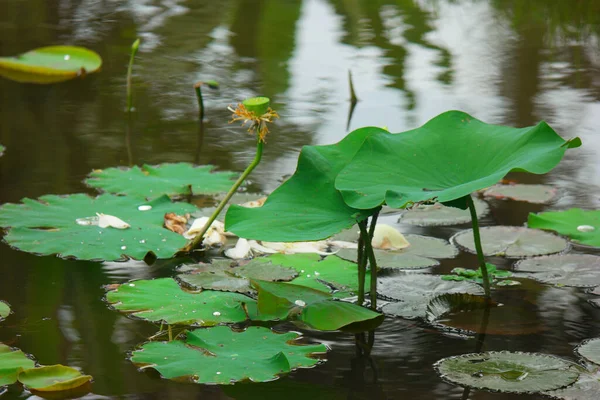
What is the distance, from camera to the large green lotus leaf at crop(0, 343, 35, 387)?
4.94 ft

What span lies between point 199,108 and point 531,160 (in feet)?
6.41

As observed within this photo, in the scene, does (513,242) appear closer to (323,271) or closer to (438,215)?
(438,215)

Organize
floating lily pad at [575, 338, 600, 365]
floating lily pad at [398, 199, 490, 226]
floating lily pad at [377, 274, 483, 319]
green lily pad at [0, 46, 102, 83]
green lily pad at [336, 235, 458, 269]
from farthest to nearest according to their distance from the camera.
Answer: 1. green lily pad at [0, 46, 102, 83]
2. floating lily pad at [398, 199, 490, 226]
3. green lily pad at [336, 235, 458, 269]
4. floating lily pad at [377, 274, 483, 319]
5. floating lily pad at [575, 338, 600, 365]

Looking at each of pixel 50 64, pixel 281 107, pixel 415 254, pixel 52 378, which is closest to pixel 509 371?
pixel 415 254

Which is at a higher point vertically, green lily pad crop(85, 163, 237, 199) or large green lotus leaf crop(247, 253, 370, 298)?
large green lotus leaf crop(247, 253, 370, 298)

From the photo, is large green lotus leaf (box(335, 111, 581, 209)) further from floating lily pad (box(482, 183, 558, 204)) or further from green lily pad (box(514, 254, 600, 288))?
floating lily pad (box(482, 183, 558, 204))

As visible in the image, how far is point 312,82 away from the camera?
3918 millimetres

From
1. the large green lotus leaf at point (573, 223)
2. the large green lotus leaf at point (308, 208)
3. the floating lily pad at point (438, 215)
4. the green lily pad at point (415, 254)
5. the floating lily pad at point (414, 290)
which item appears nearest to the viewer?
the large green lotus leaf at point (308, 208)

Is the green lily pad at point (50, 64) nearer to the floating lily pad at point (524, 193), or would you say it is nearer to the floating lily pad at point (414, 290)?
the floating lily pad at point (524, 193)

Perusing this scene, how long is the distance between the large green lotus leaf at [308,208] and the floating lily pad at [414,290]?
24 centimetres

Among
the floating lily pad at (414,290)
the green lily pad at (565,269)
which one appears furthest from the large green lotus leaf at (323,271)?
the green lily pad at (565,269)

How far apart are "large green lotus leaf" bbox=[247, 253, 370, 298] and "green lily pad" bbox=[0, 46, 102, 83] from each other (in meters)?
2.15

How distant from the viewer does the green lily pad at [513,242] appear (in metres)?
2.19

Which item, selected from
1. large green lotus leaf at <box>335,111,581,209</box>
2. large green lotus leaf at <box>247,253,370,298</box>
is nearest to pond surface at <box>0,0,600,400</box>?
large green lotus leaf at <box>247,253,370,298</box>
